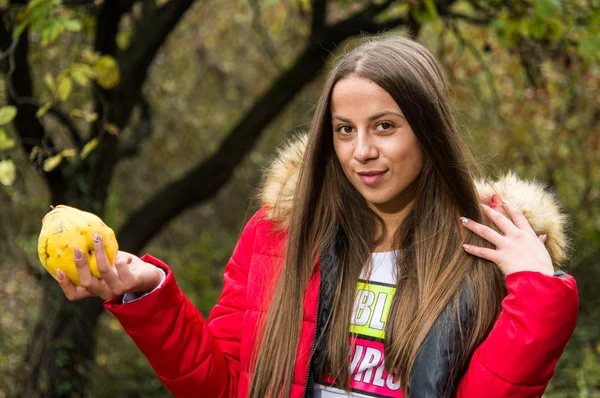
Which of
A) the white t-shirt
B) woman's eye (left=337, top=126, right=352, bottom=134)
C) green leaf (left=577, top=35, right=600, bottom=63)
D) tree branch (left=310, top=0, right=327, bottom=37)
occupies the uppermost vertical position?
tree branch (left=310, top=0, right=327, bottom=37)

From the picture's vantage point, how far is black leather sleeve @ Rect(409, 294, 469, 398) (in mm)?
1711

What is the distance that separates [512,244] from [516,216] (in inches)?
4.3

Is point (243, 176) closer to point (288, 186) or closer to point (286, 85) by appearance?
point (286, 85)

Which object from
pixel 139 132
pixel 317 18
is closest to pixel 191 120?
pixel 139 132

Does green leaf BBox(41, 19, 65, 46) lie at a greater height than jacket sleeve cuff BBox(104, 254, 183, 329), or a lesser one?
greater

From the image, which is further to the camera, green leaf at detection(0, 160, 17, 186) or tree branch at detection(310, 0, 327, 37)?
tree branch at detection(310, 0, 327, 37)

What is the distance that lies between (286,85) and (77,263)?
291 cm

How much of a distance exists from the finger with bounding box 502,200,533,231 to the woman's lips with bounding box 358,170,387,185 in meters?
0.33

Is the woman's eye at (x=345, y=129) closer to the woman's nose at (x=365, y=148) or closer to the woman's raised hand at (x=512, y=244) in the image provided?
the woman's nose at (x=365, y=148)

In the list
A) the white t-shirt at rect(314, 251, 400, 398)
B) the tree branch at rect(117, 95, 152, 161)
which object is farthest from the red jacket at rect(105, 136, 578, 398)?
the tree branch at rect(117, 95, 152, 161)

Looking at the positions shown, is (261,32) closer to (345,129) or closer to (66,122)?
(66,122)

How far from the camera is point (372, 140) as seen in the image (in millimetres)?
1799

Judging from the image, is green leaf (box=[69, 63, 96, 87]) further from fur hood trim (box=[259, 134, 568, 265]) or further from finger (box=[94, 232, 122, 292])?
finger (box=[94, 232, 122, 292])

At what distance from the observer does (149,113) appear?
5164mm
